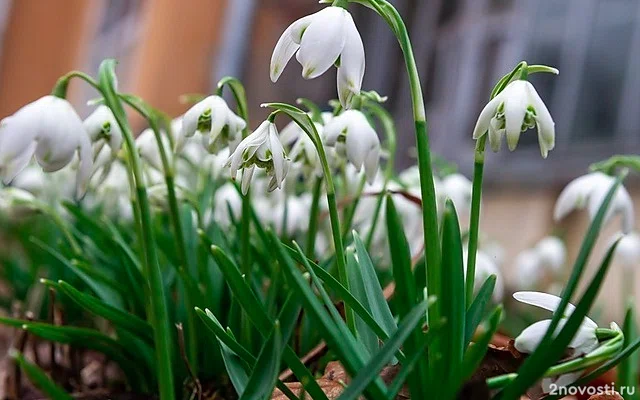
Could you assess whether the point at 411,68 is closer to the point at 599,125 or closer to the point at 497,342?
the point at 497,342

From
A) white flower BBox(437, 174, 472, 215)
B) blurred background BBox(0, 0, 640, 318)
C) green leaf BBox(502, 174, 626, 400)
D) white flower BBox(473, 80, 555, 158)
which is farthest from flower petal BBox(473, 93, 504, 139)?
blurred background BBox(0, 0, 640, 318)

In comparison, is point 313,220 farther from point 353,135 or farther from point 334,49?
point 334,49

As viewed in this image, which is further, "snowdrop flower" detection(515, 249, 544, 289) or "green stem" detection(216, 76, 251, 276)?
"snowdrop flower" detection(515, 249, 544, 289)

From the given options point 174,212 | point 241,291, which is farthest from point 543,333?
point 174,212

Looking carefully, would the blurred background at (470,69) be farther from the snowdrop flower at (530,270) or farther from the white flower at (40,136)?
the white flower at (40,136)

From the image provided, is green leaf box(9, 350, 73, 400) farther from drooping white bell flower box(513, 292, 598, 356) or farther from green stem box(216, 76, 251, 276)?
drooping white bell flower box(513, 292, 598, 356)

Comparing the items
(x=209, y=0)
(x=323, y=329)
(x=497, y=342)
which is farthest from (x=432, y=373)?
(x=209, y=0)

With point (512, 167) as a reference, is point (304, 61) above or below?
above

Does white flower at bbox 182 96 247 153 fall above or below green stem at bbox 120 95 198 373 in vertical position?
above
